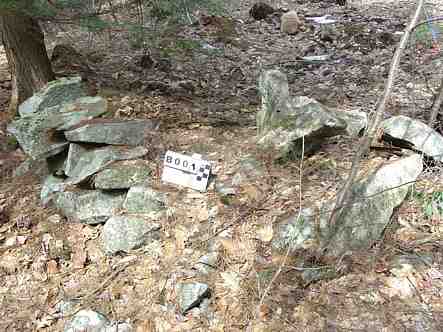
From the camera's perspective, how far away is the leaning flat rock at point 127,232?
114 inches

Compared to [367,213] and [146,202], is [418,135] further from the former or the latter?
[146,202]

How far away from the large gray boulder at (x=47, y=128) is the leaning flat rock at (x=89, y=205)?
0.52 metres

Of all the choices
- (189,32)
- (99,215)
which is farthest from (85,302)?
(189,32)

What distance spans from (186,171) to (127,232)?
0.56 meters

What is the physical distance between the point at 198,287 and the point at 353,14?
5.98m

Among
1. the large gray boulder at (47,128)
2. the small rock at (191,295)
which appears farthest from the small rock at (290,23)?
the small rock at (191,295)

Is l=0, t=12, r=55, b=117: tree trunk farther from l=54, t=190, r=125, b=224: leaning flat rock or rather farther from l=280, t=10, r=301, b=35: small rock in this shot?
l=280, t=10, r=301, b=35: small rock

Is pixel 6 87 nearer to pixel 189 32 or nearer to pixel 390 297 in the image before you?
pixel 189 32

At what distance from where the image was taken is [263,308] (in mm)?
2342

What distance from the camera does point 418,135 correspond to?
112 inches

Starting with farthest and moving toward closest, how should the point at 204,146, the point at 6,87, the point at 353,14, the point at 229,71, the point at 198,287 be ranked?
the point at 353,14 < the point at 229,71 < the point at 6,87 < the point at 204,146 < the point at 198,287

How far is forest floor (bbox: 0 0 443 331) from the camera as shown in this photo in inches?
89.3

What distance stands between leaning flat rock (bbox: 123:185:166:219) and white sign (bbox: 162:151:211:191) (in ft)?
0.51

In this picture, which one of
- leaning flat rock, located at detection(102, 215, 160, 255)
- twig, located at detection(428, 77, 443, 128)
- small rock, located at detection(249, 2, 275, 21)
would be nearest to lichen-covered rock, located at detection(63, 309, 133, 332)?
leaning flat rock, located at detection(102, 215, 160, 255)
